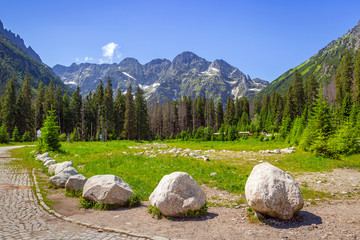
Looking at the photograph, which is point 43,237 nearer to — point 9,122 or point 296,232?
point 296,232

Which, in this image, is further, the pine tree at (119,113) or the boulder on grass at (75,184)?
the pine tree at (119,113)

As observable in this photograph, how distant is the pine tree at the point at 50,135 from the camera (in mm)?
27333

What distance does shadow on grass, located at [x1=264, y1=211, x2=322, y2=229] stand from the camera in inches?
276

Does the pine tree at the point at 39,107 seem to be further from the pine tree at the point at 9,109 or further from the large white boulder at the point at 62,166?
the large white boulder at the point at 62,166

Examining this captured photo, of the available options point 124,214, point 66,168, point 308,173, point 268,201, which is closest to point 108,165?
point 66,168

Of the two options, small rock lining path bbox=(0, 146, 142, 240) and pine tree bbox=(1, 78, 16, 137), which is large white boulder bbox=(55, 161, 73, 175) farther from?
pine tree bbox=(1, 78, 16, 137)

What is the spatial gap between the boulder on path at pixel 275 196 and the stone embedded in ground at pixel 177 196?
2.00 m

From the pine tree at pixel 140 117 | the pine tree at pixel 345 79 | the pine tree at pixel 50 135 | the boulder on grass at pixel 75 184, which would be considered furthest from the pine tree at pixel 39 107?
the pine tree at pixel 345 79

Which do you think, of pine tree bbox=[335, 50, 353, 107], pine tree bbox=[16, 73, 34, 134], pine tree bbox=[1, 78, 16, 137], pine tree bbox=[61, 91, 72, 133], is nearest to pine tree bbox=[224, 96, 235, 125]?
pine tree bbox=[335, 50, 353, 107]

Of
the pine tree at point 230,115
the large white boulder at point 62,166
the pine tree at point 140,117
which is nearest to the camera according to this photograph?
the large white boulder at point 62,166

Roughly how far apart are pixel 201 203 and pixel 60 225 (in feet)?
16.6

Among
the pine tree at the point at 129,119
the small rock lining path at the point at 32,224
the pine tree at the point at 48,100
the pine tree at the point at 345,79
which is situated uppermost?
the pine tree at the point at 345,79

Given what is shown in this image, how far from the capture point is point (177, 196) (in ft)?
26.1

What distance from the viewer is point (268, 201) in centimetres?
703
